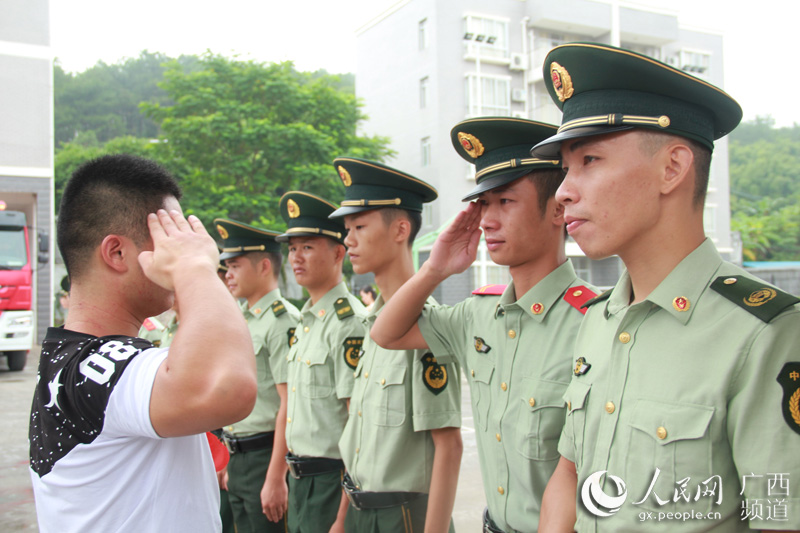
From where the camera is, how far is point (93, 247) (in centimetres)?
165

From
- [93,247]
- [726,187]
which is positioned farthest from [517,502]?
[726,187]

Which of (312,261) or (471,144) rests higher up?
(471,144)

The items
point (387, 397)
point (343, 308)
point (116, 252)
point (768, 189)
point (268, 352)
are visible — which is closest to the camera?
point (116, 252)

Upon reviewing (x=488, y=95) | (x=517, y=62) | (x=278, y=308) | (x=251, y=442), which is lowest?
(x=251, y=442)

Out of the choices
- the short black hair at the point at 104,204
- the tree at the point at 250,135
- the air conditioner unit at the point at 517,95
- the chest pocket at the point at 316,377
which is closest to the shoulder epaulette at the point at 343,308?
the chest pocket at the point at 316,377

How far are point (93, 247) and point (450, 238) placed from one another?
1388 mm

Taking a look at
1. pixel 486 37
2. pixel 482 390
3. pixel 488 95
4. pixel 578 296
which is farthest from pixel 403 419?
pixel 486 37

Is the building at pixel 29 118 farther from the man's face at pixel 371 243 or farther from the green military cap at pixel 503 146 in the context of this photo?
the green military cap at pixel 503 146

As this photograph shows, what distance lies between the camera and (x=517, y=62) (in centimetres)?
2253

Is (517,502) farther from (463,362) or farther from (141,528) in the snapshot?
(141,528)

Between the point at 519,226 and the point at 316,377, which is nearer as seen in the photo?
the point at 519,226

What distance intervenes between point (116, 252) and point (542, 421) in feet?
4.60

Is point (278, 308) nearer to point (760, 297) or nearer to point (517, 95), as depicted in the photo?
point (760, 297)

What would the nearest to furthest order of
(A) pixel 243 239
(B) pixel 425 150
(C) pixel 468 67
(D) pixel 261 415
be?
(D) pixel 261 415 → (A) pixel 243 239 → (C) pixel 468 67 → (B) pixel 425 150
